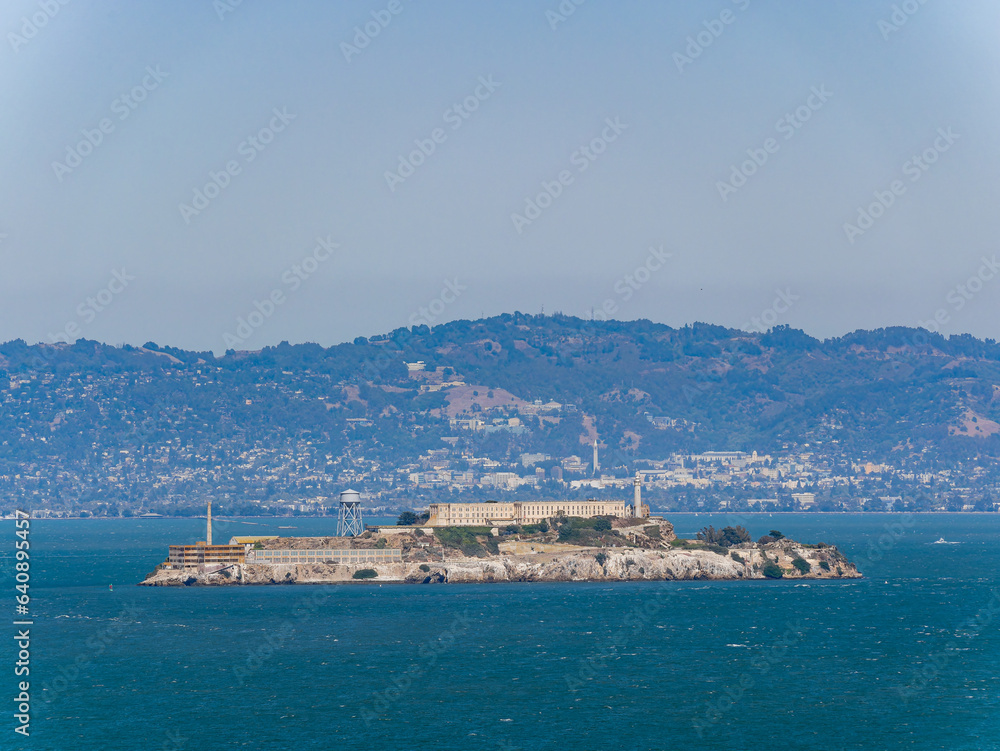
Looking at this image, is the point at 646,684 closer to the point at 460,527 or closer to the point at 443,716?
the point at 443,716

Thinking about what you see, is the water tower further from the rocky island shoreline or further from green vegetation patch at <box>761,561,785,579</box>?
green vegetation patch at <box>761,561,785,579</box>

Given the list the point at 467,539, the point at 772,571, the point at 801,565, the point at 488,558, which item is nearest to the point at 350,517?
the point at 467,539

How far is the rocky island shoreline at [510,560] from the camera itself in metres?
122

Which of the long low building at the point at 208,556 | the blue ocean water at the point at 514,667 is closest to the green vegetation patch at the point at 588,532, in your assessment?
the blue ocean water at the point at 514,667

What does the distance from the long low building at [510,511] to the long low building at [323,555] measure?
11.5 metres

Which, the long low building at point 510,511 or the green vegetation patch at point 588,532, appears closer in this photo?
the green vegetation patch at point 588,532

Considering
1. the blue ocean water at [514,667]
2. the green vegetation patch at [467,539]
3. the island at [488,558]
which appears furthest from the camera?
the green vegetation patch at [467,539]

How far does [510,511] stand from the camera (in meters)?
141

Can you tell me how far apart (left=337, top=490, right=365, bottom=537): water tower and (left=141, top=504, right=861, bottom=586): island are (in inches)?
75.5

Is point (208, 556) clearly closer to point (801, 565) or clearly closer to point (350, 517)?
point (350, 517)

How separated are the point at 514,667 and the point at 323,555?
49.0 metres

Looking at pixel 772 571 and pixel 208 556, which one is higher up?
pixel 208 556

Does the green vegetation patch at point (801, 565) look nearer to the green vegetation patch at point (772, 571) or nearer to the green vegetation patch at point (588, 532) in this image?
the green vegetation patch at point (772, 571)

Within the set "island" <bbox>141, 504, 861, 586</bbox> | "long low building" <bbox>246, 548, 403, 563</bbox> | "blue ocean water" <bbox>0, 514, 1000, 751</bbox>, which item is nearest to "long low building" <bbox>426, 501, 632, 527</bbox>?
A: "island" <bbox>141, 504, 861, 586</bbox>
